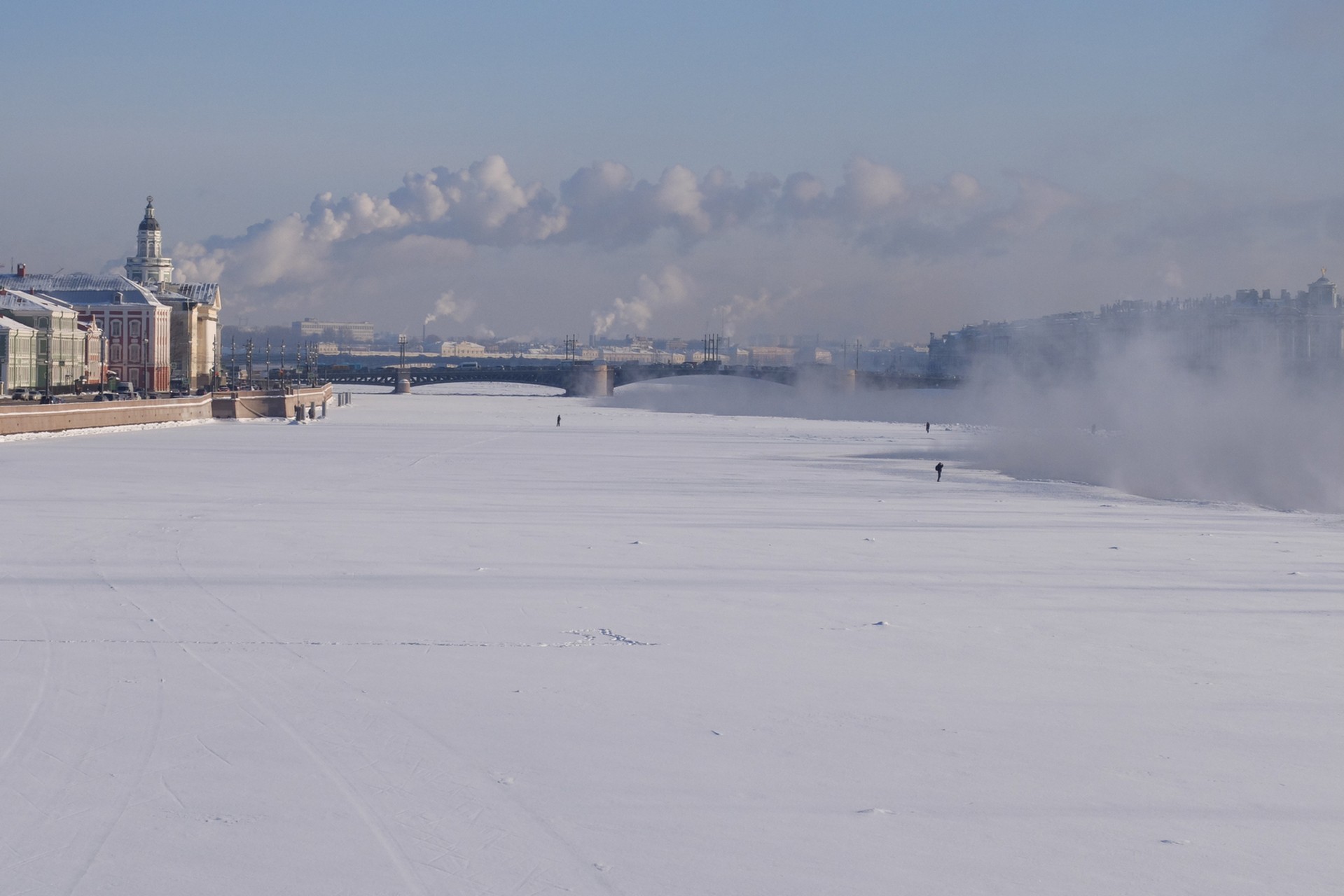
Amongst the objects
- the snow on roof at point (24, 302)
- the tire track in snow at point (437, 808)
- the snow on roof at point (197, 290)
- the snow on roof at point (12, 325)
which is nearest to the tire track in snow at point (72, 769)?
the tire track in snow at point (437, 808)

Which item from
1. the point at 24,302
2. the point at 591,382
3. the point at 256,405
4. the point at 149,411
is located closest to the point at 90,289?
the point at 24,302

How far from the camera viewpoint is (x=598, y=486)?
24625mm

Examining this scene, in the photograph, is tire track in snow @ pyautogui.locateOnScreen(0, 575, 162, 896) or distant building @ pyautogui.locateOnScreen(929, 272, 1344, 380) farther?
distant building @ pyautogui.locateOnScreen(929, 272, 1344, 380)

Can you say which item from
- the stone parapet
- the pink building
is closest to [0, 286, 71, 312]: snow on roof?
the pink building

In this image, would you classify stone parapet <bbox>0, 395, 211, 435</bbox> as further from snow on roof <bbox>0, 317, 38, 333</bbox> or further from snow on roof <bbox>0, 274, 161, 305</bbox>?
snow on roof <bbox>0, 274, 161, 305</bbox>

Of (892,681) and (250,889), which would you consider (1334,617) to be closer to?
(892,681)

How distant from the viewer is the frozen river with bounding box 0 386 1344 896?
564 cm

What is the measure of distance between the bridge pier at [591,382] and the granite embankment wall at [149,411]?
46.3m

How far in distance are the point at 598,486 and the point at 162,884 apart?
63.6 ft

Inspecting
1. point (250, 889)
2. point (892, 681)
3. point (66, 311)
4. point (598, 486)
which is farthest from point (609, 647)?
point (66, 311)

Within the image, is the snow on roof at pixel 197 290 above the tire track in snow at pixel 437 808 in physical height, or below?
above

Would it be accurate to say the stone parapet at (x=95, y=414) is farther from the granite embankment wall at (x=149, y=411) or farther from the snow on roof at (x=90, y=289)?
the snow on roof at (x=90, y=289)

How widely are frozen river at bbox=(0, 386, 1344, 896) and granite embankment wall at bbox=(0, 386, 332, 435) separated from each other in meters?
20.2

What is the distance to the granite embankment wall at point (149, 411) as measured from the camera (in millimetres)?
35781
